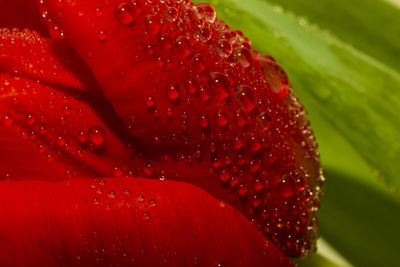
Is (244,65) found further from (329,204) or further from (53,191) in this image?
(329,204)

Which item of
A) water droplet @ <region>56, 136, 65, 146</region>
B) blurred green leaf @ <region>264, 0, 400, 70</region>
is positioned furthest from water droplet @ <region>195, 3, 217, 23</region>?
blurred green leaf @ <region>264, 0, 400, 70</region>

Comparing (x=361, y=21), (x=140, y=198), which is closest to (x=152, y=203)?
(x=140, y=198)

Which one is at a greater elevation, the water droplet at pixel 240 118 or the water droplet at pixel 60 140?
the water droplet at pixel 240 118

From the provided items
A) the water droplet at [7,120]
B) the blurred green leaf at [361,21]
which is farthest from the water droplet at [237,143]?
the blurred green leaf at [361,21]

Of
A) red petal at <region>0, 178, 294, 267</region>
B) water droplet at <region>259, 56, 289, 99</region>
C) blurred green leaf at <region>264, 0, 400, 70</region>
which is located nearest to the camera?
red petal at <region>0, 178, 294, 267</region>

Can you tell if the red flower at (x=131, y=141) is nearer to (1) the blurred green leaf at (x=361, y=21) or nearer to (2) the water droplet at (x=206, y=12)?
(2) the water droplet at (x=206, y=12)

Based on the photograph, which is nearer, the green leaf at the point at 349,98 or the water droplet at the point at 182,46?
the water droplet at the point at 182,46

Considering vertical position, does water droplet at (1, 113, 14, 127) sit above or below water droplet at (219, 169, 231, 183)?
above

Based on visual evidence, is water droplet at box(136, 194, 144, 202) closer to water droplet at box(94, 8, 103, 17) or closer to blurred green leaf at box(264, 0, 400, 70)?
water droplet at box(94, 8, 103, 17)
